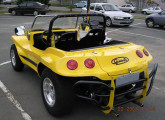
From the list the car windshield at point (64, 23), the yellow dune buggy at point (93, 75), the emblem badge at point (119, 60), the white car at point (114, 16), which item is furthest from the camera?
the white car at point (114, 16)

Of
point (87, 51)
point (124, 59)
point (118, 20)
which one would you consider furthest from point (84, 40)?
point (118, 20)

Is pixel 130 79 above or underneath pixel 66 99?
above

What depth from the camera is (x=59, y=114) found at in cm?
295

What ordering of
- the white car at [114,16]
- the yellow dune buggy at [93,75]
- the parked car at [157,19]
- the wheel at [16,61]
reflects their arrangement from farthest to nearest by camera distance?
the white car at [114,16] < the parked car at [157,19] < the wheel at [16,61] < the yellow dune buggy at [93,75]

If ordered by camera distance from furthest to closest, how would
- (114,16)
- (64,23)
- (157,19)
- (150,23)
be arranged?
(150,23) < (157,19) < (114,16) < (64,23)

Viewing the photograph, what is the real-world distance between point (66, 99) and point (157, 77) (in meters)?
2.88

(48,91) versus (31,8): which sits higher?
(31,8)

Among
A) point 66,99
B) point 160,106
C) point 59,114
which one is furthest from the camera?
point 160,106

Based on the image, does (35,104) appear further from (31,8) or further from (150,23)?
(31,8)

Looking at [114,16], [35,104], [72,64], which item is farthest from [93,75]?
[114,16]

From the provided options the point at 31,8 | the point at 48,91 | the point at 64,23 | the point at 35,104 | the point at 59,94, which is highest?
the point at 31,8

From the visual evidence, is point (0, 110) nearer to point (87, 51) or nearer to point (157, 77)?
point (87, 51)

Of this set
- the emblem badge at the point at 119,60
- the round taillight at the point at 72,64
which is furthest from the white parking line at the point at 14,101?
the emblem badge at the point at 119,60

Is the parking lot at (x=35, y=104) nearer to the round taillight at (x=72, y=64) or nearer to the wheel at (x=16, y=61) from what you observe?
the wheel at (x=16, y=61)
